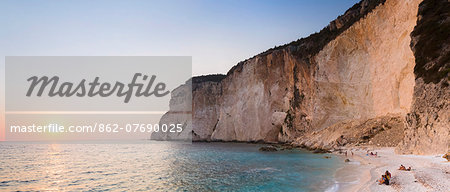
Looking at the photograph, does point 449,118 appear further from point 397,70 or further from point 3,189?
point 3,189

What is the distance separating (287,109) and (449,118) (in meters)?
28.7

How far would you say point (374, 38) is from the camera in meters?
27.5

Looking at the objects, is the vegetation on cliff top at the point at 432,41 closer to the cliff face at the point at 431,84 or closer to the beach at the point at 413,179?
the cliff face at the point at 431,84

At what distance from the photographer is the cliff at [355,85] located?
16375mm

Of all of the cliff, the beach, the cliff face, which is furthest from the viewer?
the cliff

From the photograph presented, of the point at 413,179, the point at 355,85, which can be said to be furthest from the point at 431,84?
the point at 355,85

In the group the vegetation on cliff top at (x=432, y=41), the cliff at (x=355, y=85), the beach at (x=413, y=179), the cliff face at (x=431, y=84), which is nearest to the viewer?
the beach at (x=413, y=179)

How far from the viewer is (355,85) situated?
29688mm

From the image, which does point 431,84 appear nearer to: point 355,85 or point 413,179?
point 413,179

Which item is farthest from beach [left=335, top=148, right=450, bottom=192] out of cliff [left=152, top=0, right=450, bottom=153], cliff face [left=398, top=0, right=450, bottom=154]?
cliff [left=152, top=0, right=450, bottom=153]

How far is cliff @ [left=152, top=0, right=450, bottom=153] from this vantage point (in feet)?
53.7

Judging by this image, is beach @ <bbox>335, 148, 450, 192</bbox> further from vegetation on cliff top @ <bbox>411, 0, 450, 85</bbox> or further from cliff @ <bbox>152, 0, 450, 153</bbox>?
vegetation on cliff top @ <bbox>411, 0, 450, 85</bbox>

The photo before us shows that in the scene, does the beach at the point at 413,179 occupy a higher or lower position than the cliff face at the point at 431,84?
lower

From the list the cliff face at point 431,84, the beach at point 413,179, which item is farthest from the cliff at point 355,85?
the beach at point 413,179
